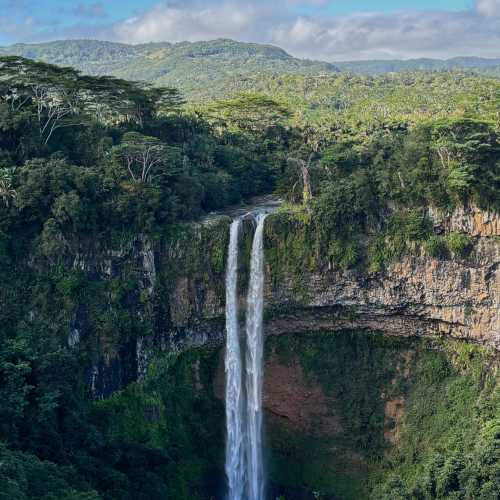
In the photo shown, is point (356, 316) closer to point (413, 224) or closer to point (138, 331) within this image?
point (413, 224)

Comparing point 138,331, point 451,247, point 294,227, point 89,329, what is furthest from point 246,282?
point 451,247

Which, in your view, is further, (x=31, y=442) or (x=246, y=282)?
(x=246, y=282)

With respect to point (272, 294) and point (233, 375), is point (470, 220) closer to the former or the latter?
point (272, 294)

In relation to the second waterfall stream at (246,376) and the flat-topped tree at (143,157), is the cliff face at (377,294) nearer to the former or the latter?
the second waterfall stream at (246,376)

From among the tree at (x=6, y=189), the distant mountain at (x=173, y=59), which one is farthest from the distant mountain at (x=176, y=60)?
the tree at (x=6, y=189)

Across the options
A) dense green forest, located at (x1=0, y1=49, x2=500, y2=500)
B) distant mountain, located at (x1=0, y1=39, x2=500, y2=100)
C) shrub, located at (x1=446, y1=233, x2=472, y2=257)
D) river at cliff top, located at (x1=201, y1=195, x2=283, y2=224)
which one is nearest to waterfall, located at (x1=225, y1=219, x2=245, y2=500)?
dense green forest, located at (x1=0, y1=49, x2=500, y2=500)

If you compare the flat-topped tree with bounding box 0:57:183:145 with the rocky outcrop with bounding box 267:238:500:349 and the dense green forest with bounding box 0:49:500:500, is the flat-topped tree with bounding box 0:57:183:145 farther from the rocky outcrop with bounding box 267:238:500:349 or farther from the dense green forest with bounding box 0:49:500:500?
the rocky outcrop with bounding box 267:238:500:349
